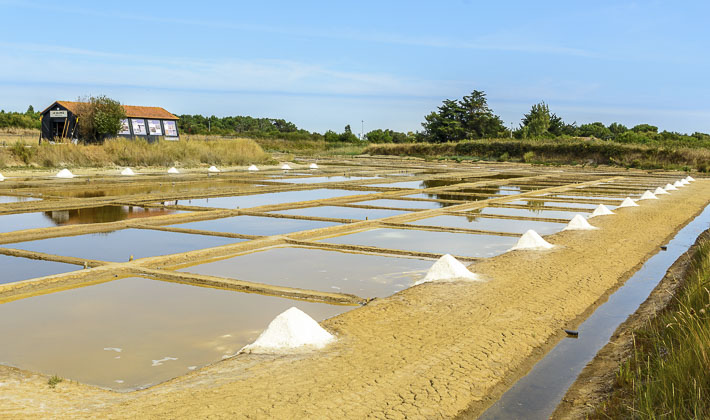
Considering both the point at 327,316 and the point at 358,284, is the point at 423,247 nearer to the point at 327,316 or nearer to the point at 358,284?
the point at 358,284

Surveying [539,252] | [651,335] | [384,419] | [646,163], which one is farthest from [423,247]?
[646,163]

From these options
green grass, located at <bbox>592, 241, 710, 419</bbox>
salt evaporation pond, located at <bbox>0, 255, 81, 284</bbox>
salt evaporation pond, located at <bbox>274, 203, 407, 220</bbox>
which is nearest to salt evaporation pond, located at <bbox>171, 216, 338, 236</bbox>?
salt evaporation pond, located at <bbox>274, 203, 407, 220</bbox>

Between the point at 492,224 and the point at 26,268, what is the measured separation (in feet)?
20.1

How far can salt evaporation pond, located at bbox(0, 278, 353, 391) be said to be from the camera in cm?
330

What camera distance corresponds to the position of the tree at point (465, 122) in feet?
171

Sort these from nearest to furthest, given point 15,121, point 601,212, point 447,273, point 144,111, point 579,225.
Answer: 1. point 447,273
2. point 579,225
3. point 601,212
4. point 144,111
5. point 15,121

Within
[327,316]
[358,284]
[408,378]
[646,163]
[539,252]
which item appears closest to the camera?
[408,378]

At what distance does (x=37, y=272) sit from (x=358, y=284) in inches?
107

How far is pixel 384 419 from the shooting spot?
8.73 feet

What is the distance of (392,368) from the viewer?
3244 mm

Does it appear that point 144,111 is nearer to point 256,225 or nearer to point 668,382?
point 256,225

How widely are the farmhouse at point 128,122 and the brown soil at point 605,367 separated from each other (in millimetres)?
28139

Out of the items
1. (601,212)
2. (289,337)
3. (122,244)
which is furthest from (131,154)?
(289,337)

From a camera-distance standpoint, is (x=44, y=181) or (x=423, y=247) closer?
(x=423, y=247)
